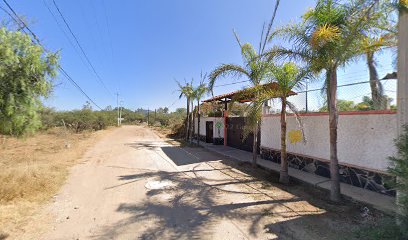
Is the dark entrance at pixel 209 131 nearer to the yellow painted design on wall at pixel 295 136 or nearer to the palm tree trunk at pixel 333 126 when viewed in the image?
the yellow painted design on wall at pixel 295 136

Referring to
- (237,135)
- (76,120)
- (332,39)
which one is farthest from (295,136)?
(76,120)

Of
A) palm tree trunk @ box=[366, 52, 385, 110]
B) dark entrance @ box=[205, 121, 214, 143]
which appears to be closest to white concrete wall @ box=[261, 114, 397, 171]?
palm tree trunk @ box=[366, 52, 385, 110]

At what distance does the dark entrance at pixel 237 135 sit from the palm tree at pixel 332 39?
314 inches

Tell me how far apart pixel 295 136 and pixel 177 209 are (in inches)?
229

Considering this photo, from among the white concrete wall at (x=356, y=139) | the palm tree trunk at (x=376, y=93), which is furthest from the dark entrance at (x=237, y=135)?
the palm tree trunk at (x=376, y=93)

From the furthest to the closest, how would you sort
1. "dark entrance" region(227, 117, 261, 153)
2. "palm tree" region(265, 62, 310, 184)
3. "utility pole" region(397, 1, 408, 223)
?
"dark entrance" region(227, 117, 261, 153)
"palm tree" region(265, 62, 310, 184)
"utility pole" region(397, 1, 408, 223)

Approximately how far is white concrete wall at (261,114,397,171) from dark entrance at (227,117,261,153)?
4.82m

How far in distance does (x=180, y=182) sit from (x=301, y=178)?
12.3ft

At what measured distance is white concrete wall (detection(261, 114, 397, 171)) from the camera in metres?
6.02

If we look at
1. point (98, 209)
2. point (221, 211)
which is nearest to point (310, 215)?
point (221, 211)

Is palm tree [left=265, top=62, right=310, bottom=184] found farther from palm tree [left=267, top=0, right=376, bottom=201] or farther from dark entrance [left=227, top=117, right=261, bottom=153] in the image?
dark entrance [left=227, top=117, right=261, bottom=153]

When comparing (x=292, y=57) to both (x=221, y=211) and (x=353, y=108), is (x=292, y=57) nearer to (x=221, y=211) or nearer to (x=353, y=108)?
(x=353, y=108)

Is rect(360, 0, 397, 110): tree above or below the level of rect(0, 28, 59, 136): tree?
above

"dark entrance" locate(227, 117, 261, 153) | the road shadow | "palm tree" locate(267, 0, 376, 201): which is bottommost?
the road shadow
